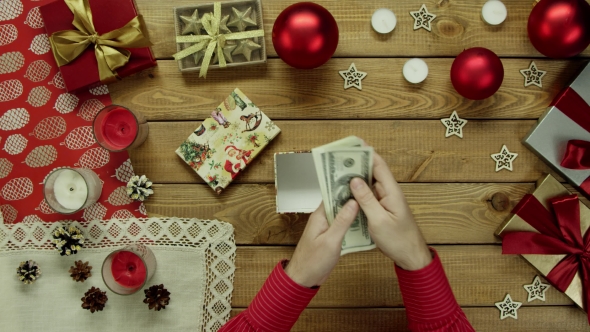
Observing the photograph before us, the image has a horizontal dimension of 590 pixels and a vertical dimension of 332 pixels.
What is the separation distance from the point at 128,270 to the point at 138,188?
0.82 feet

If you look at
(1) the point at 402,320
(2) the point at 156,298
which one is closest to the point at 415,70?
(1) the point at 402,320

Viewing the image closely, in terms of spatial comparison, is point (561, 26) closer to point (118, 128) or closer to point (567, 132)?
point (567, 132)

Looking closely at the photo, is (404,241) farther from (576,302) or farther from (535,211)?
(576,302)

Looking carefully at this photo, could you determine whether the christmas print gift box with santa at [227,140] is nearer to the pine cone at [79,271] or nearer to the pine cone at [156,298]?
the pine cone at [156,298]

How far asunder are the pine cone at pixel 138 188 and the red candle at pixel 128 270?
171mm

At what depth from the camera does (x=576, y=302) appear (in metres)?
1.34

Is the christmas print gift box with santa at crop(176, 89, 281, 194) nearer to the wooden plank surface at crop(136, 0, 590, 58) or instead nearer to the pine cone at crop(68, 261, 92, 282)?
the wooden plank surface at crop(136, 0, 590, 58)

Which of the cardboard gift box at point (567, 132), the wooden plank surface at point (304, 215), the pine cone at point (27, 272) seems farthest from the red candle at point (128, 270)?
the cardboard gift box at point (567, 132)

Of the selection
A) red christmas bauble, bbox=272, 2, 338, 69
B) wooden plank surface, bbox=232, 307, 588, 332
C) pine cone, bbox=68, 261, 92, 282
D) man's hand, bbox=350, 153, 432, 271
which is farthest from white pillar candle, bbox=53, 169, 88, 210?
man's hand, bbox=350, 153, 432, 271

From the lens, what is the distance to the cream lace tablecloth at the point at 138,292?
1360mm

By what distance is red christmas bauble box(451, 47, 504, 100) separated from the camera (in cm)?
122

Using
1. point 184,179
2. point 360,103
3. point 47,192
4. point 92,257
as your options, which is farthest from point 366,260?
point 47,192

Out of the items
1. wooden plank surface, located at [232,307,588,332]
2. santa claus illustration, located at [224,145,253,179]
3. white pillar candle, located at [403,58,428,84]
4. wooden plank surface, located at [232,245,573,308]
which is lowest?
wooden plank surface, located at [232,307,588,332]

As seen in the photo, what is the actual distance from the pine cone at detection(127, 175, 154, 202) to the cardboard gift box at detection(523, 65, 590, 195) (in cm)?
116
